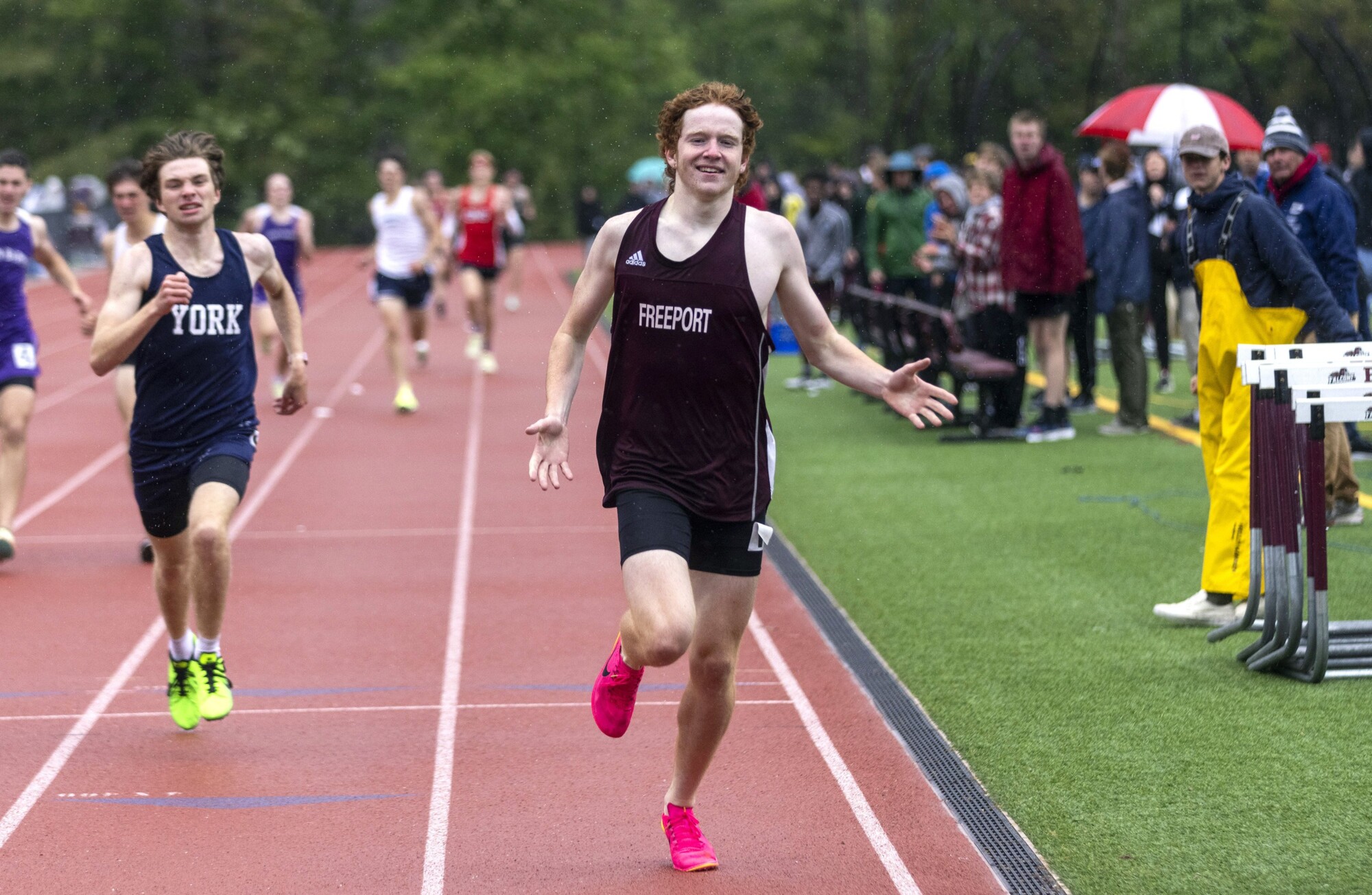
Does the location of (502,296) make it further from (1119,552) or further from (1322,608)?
(1322,608)

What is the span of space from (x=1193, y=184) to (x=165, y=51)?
183 feet

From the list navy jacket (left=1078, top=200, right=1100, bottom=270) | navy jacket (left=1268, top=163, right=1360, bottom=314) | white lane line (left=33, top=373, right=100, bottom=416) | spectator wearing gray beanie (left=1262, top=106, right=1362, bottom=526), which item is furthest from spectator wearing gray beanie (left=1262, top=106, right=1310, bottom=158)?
white lane line (left=33, top=373, right=100, bottom=416)

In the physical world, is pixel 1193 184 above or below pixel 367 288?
above

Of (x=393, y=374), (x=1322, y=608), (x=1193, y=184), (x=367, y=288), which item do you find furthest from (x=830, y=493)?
(x=367, y=288)

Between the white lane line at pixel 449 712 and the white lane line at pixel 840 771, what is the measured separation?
1.13 m

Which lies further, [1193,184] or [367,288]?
[367,288]

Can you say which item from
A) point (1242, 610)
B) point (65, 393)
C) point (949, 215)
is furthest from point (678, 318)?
point (65, 393)

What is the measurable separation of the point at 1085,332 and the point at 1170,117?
2.28 m

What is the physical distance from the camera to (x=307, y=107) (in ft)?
192

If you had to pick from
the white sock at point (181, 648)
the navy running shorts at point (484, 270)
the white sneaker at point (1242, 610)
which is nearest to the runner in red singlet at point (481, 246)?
the navy running shorts at point (484, 270)

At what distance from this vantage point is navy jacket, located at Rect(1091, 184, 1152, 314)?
12.7m

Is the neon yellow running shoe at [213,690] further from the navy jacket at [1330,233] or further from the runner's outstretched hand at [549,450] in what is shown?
the navy jacket at [1330,233]

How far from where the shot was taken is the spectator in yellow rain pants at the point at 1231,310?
21.9 feet

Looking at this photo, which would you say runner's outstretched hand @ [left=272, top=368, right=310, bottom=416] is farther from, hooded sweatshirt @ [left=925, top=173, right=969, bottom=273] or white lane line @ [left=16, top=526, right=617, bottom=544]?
hooded sweatshirt @ [left=925, top=173, right=969, bottom=273]
